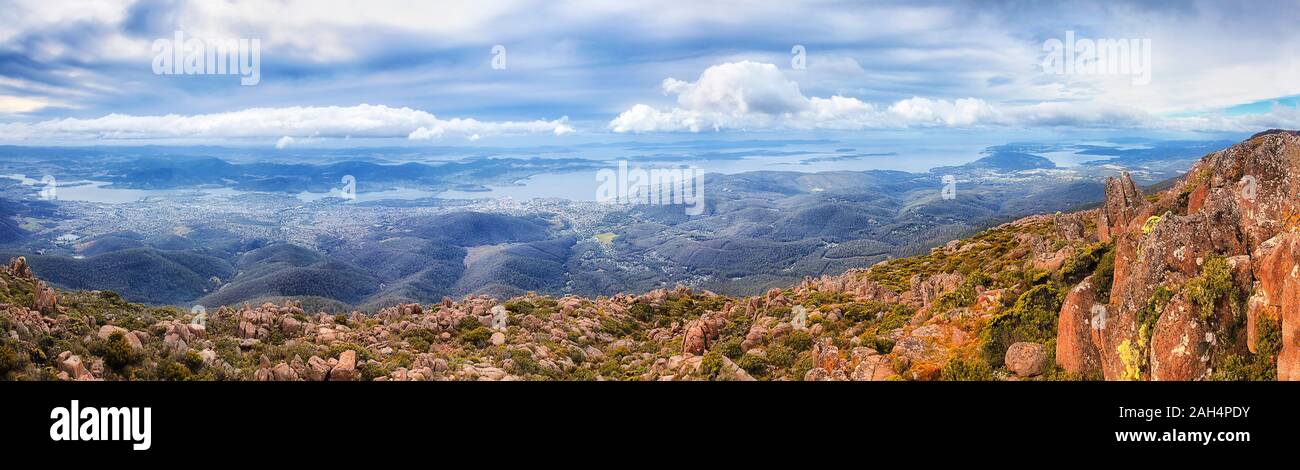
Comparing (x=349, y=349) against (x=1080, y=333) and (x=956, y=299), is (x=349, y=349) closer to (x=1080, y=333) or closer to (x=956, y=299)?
(x=956, y=299)

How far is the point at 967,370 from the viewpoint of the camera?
15.2 meters

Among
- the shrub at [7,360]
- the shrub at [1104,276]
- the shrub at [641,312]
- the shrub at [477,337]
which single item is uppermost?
A: the shrub at [1104,276]

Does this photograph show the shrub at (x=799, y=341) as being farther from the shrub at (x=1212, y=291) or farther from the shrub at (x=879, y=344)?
the shrub at (x=1212, y=291)

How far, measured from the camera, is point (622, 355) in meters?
32.2

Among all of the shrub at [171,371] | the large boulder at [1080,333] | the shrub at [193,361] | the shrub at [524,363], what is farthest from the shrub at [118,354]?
the large boulder at [1080,333]

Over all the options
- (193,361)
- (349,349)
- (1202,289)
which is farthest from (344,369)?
(1202,289)

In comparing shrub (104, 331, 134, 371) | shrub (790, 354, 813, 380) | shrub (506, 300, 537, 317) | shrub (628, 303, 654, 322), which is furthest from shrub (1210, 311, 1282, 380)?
shrub (506, 300, 537, 317)

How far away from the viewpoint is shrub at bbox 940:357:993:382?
14.8 m

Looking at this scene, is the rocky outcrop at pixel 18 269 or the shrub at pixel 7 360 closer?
the shrub at pixel 7 360

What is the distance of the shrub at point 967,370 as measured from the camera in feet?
48.5

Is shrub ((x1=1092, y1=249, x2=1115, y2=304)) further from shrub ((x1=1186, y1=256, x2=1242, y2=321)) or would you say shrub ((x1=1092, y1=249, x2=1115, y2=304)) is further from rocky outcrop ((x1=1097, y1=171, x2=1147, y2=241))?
rocky outcrop ((x1=1097, y1=171, x2=1147, y2=241))
